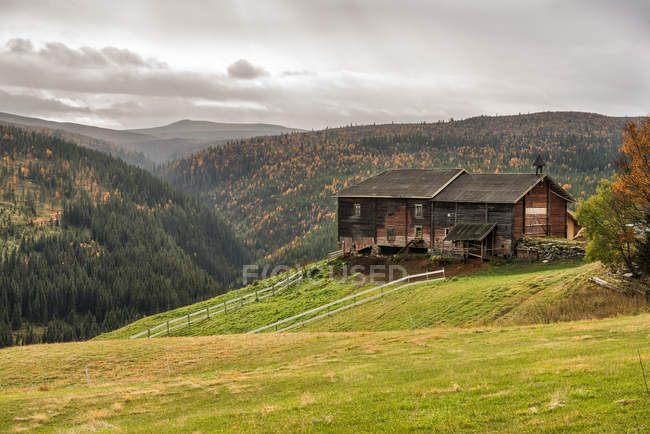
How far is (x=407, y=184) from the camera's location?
58.9 m

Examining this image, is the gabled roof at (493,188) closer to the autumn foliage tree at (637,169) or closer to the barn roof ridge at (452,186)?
the barn roof ridge at (452,186)

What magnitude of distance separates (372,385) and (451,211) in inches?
1511

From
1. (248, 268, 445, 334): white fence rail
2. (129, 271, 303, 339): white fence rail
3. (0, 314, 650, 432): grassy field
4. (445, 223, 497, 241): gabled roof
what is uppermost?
(445, 223, 497, 241): gabled roof

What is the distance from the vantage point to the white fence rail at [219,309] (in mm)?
54812

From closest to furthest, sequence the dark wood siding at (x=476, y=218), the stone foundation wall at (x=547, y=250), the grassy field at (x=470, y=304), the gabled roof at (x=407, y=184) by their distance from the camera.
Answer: the grassy field at (x=470, y=304)
the stone foundation wall at (x=547, y=250)
the dark wood siding at (x=476, y=218)
the gabled roof at (x=407, y=184)

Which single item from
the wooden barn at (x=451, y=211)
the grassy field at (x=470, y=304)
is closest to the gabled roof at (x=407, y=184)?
the wooden barn at (x=451, y=211)

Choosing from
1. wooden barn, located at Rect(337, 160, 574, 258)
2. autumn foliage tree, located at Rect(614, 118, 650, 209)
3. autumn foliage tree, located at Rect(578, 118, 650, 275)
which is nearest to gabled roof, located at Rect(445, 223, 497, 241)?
wooden barn, located at Rect(337, 160, 574, 258)

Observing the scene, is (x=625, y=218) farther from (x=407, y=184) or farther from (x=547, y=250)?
(x=407, y=184)

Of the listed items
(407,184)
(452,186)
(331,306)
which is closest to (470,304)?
(331,306)

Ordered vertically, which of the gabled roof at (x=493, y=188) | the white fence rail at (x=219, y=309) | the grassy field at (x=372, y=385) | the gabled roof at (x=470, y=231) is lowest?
the white fence rail at (x=219, y=309)

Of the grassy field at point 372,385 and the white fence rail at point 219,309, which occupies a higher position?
the grassy field at point 372,385

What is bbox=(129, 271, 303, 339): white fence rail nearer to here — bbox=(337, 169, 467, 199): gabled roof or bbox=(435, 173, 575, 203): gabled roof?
bbox=(337, 169, 467, 199): gabled roof

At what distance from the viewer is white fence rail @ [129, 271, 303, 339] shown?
180ft

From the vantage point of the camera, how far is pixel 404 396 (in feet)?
49.1
